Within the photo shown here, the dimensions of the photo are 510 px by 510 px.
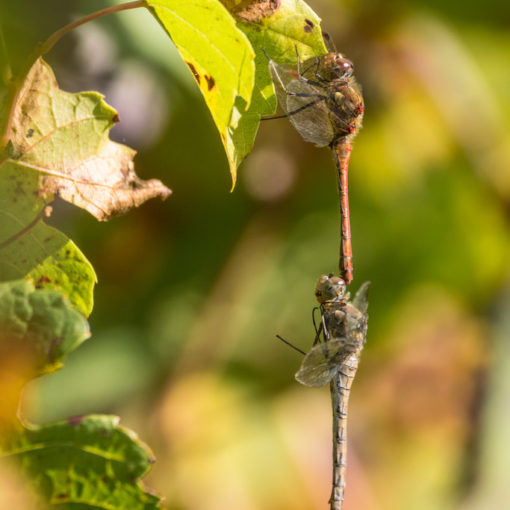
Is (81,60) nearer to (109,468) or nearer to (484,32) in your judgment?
(109,468)

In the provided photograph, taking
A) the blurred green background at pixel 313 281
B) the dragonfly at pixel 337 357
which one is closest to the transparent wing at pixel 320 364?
the dragonfly at pixel 337 357

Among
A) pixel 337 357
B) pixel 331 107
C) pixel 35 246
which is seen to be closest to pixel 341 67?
pixel 331 107

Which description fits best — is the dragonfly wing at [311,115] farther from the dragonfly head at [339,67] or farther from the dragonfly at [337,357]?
the dragonfly at [337,357]

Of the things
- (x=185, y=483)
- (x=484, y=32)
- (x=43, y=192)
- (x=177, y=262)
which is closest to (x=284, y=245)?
(x=177, y=262)

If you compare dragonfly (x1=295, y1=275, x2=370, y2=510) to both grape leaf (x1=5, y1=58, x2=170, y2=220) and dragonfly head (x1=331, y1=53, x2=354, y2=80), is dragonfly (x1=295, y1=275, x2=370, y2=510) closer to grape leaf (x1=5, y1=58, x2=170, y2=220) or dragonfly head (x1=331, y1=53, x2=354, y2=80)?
dragonfly head (x1=331, y1=53, x2=354, y2=80)

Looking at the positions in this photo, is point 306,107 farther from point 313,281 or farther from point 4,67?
point 313,281
